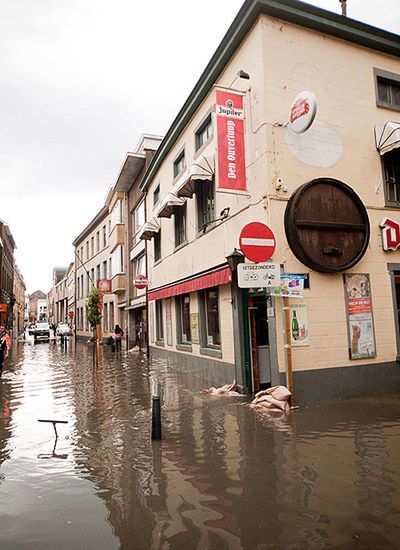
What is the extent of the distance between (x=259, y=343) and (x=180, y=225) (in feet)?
21.0

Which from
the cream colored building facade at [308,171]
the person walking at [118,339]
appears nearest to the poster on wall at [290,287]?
the cream colored building facade at [308,171]

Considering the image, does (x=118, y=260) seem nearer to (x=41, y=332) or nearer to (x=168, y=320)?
(x=168, y=320)

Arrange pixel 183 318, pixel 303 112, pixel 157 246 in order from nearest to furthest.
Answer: pixel 303 112, pixel 183 318, pixel 157 246

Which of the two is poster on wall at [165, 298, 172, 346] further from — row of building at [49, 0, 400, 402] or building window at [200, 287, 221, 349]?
row of building at [49, 0, 400, 402]

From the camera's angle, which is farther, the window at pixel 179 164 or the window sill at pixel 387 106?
the window at pixel 179 164

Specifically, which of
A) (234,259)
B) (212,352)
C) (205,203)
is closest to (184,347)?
(212,352)

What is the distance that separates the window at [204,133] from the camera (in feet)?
Result: 38.6

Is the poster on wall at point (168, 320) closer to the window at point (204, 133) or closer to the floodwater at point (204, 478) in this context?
the window at point (204, 133)

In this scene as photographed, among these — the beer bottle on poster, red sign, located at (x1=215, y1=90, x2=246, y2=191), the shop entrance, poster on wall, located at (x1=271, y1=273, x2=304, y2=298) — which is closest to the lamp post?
the shop entrance

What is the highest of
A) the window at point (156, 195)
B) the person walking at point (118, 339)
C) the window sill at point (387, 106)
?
the window at point (156, 195)

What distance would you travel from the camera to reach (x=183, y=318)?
47.5 feet

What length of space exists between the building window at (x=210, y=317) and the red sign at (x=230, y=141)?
3514 millimetres

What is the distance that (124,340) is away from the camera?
25.7 m

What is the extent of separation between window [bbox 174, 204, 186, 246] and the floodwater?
7216 mm
